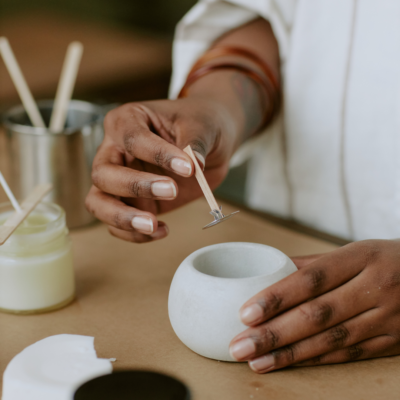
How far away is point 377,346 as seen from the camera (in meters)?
0.62

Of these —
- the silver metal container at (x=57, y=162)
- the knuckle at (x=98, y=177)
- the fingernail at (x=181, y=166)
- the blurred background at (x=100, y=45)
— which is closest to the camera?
the fingernail at (x=181, y=166)

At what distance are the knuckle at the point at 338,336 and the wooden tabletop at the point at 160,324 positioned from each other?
4cm

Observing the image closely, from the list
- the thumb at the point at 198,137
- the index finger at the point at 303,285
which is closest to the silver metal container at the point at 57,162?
the thumb at the point at 198,137

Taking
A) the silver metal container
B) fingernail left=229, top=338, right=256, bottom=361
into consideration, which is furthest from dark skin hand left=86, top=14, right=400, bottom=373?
the silver metal container

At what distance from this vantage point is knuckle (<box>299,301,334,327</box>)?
577 mm

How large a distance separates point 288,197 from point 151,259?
18.2 inches

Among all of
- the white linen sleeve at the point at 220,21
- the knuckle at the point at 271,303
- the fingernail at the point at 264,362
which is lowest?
the fingernail at the point at 264,362

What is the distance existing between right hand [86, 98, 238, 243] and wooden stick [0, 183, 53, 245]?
0.07m

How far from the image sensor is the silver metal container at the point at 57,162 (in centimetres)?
96

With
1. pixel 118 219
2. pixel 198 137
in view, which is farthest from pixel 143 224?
pixel 198 137

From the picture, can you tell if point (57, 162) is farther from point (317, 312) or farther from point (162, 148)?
point (317, 312)

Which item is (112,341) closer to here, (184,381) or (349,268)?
(184,381)

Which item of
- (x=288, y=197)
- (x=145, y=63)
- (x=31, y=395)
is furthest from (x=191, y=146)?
(x=145, y=63)

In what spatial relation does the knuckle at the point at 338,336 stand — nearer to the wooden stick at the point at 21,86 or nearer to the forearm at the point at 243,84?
the forearm at the point at 243,84
